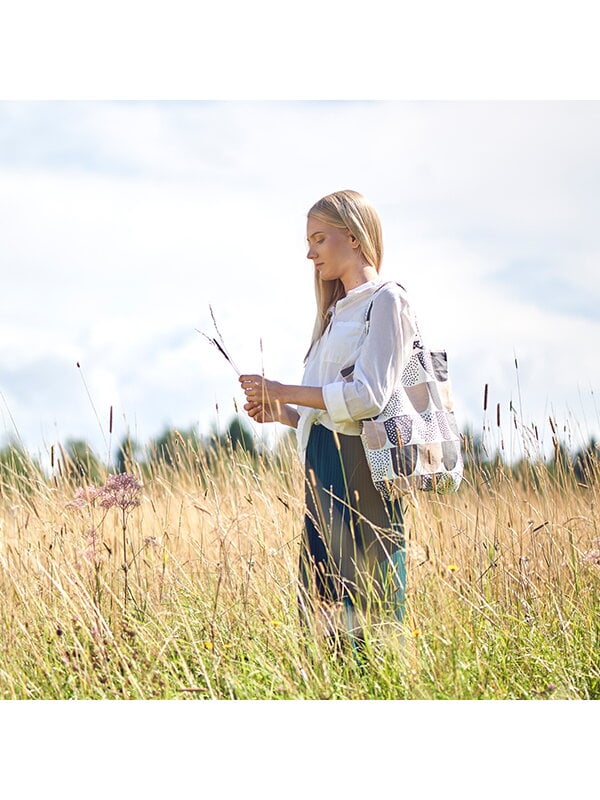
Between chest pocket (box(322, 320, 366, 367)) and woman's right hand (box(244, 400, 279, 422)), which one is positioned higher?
chest pocket (box(322, 320, 366, 367))

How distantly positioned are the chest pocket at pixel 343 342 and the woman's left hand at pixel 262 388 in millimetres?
180

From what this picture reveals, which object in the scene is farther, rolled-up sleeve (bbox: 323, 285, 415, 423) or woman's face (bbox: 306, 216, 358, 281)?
woman's face (bbox: 306, 216, 358, 281)

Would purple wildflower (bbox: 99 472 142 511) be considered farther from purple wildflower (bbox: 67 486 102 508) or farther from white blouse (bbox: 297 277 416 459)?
white blouse (bbox: 297 277 416 459)

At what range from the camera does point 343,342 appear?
7.22 ft

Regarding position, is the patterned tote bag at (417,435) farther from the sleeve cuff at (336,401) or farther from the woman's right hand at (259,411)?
the woman's right hand at (259,411)

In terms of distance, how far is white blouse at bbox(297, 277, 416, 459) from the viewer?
207cm

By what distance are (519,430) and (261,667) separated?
3.87ft

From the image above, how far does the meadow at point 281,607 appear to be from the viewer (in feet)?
7.33

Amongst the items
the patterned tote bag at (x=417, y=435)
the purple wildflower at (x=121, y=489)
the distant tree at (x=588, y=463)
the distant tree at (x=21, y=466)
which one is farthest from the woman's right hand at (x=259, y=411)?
the distant tree at (x=588, y=463)

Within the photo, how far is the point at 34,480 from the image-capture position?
2.98 metres

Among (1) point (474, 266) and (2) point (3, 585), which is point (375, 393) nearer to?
(1) point (474, 266)

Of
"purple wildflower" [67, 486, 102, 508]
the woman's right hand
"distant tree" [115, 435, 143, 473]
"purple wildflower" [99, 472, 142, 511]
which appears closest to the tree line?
"distant tree" [115, 435, 143, 473]

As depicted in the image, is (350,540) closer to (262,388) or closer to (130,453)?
(262,388)
